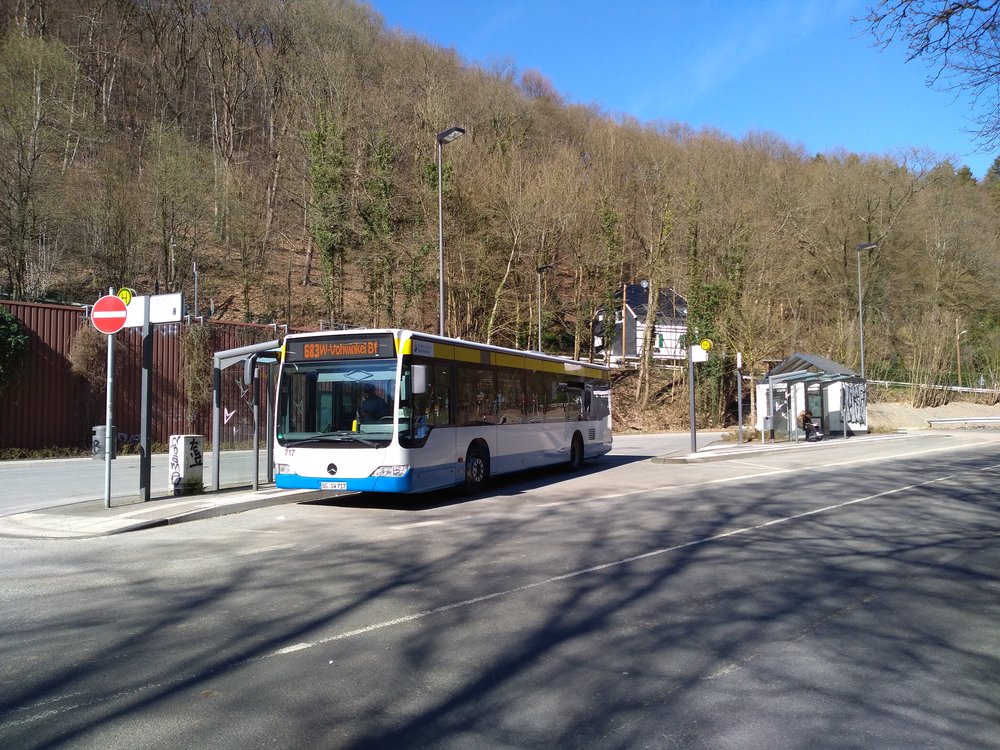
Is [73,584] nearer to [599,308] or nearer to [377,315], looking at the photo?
[377,315]

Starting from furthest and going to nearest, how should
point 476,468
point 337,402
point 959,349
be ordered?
point 959,349 → point 476,468 → point 337,402

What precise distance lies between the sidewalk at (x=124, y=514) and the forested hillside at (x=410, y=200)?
732 inches

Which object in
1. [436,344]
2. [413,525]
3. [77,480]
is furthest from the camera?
[77,480]

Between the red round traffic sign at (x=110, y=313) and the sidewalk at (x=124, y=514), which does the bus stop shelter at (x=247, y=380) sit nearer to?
the sidewalk at (x=124, y=514)

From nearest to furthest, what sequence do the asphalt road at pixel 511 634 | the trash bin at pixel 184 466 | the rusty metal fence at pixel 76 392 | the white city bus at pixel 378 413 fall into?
1. the asphalt road at pixel 511 634
2. the white city bus at pixel 378 413
3. the trash bin at pixel 184 466
4. the rusty metal fence at pixel 76 392

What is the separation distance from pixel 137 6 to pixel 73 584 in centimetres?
4216

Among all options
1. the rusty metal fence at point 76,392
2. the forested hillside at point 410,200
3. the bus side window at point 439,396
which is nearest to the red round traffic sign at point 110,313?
the bus side window at point 439,396

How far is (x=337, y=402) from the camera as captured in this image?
510 inches

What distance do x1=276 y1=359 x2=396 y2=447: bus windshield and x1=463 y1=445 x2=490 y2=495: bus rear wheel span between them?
239 cm

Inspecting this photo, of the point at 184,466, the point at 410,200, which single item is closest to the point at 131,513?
the point at 184,466

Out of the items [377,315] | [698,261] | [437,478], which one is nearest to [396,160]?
[377,315]

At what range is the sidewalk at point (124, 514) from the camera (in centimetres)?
1076

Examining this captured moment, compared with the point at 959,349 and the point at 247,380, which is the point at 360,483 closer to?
the point at 247,380

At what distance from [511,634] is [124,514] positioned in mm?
7902
